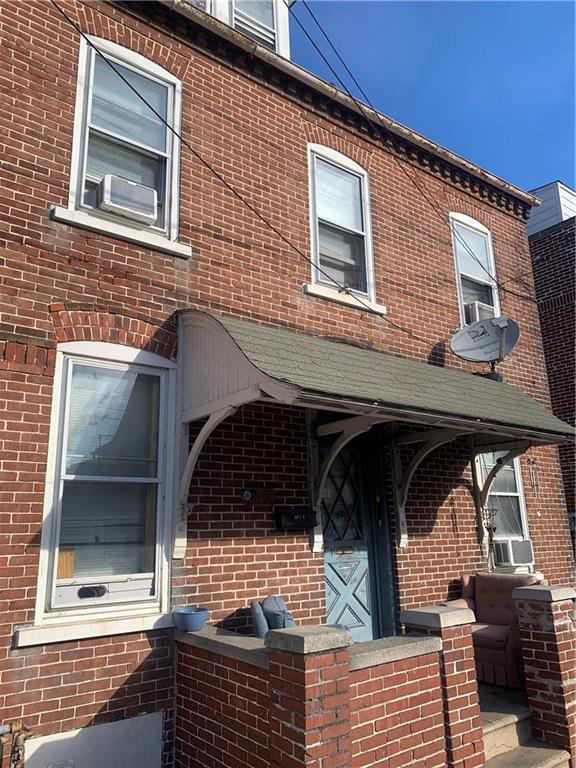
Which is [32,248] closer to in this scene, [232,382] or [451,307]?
[232,382]

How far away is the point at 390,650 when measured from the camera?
387cm

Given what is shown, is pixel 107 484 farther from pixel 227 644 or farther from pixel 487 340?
pixel 487 340

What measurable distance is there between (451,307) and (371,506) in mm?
3293

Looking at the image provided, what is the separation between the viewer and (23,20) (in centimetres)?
536

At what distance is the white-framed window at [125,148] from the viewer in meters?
5.41

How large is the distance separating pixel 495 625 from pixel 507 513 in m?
2.25

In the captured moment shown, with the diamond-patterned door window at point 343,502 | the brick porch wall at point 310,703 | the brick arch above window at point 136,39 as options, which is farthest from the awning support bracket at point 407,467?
the brick arch above window at point 136,39

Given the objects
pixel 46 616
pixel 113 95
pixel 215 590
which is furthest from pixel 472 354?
pixel 46 616

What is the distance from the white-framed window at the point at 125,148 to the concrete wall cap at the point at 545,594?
15.0 feet

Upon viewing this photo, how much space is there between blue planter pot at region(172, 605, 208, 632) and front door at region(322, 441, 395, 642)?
1992mm

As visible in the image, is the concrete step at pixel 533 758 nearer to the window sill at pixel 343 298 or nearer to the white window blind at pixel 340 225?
the window sill at pixel 343 298

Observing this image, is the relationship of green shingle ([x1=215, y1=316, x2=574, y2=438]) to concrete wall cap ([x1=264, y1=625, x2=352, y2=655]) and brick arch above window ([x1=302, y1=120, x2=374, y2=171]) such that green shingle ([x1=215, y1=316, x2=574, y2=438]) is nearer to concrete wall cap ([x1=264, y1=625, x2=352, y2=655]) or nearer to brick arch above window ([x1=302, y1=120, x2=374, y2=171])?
concrete wall cap ([x1=264, y1=625, x2=352, y2=655])

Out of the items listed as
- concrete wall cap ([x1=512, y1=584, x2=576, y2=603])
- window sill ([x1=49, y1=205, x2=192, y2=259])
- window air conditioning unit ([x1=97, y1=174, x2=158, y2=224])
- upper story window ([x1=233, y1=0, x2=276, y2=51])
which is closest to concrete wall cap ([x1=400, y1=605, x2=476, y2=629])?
→ concrete wall cap ([x1=512, y1=584, x2=576, y2=603])

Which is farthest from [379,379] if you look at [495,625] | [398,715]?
[495,625]
